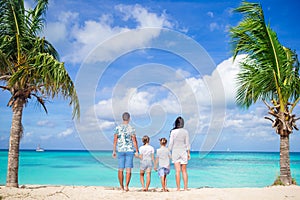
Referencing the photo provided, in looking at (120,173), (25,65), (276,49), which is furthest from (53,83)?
(276,49)

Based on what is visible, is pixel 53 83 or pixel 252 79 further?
pixel 252 79

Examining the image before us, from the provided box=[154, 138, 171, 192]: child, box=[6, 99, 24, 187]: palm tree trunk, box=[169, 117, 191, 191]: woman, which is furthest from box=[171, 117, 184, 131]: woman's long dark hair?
box=[6, 99, 24, 187]: palm tree trunk

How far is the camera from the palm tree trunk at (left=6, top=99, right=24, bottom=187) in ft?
34.4

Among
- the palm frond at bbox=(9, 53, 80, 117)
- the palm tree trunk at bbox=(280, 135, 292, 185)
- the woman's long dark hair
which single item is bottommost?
the palm tree trunk at bbox=(280, 135, 292, 185)

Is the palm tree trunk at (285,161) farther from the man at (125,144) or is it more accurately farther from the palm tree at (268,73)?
the man at (125,144)

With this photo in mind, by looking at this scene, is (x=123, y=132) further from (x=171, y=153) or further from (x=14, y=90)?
(x=14, y=90)

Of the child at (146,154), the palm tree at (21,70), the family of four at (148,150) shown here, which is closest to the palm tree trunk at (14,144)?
the palm tree at (21,70)

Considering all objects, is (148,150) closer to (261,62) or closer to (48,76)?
(48,76)

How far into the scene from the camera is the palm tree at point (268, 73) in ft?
37.4

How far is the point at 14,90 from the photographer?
423 inches

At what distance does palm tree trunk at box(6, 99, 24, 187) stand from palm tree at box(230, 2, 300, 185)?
25.6 feet

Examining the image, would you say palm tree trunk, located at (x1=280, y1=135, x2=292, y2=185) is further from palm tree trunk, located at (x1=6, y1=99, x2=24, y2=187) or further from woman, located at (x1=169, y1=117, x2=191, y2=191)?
palm tree trunk, located at (x1=6, y1=99, x2=24, y2=187)

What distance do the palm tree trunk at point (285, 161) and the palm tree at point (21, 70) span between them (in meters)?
7.06

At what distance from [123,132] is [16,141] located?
4008mm
